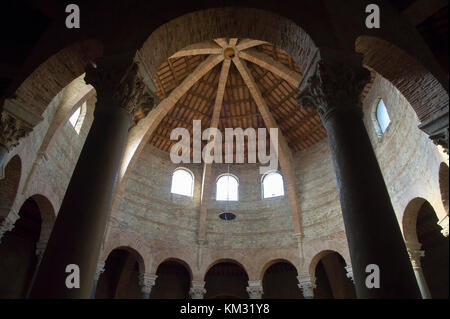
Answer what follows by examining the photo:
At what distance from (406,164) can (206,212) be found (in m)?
8.62

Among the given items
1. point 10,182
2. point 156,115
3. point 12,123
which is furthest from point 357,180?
point 156,115

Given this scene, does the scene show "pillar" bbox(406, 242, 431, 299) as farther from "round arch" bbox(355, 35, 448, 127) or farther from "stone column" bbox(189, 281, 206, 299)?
"stone column" bbox(189, 281, 206, 299)

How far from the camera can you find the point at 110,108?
5.27 m

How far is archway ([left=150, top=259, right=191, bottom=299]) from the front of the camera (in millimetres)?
17219

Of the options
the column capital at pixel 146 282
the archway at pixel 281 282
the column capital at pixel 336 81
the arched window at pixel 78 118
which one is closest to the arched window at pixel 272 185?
the archway at pixel 281 282

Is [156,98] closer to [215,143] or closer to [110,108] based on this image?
[110,108]

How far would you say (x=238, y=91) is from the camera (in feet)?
52.2

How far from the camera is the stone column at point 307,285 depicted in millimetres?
12863

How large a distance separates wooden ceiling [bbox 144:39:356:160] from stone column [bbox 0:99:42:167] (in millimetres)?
8339

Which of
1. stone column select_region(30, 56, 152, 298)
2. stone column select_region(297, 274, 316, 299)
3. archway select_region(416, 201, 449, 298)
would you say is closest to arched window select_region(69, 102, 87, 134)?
stone column select_region(30, 56, 152, 298)

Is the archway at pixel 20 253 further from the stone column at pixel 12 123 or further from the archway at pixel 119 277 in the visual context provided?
the stone column at pixel 12 123

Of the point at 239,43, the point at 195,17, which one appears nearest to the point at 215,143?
the point at 239,43

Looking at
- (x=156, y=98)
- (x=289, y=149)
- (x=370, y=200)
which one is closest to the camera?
(x=370, y=200)

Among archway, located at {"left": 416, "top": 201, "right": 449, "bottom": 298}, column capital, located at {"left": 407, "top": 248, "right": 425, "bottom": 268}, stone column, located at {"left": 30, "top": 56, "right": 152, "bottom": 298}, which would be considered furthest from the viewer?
archway, located at {"left": 416, "top": 201, "right": 449, "bottom": 298}
